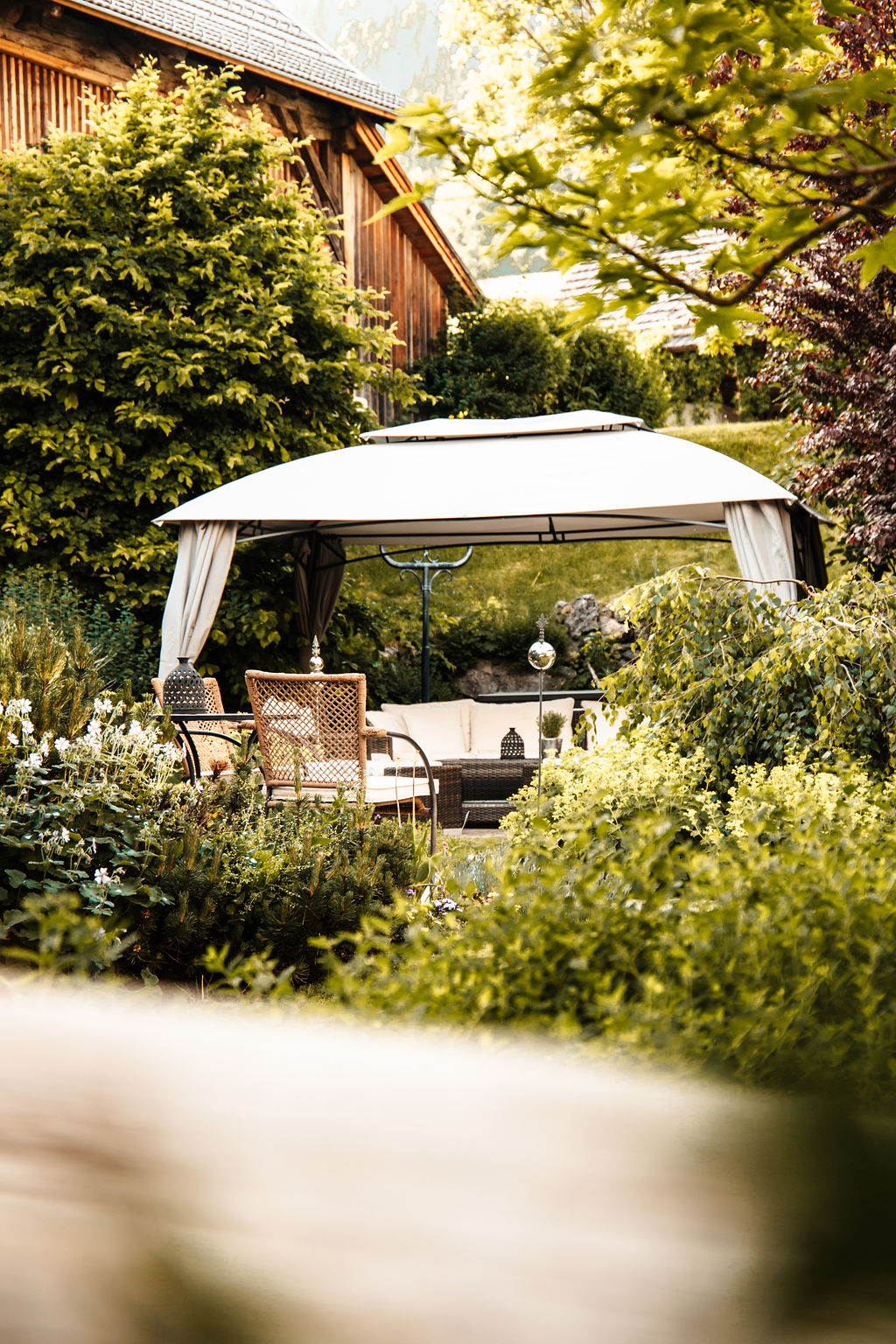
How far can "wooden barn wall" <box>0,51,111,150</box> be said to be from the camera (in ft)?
39.0

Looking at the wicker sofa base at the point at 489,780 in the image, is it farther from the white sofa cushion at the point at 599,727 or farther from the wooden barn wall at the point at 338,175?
the wooden barn wall at the point at 338,175

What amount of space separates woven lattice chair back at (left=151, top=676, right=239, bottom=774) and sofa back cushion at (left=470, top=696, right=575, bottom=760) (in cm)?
273

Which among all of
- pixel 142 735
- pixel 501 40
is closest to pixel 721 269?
pixel 142 735

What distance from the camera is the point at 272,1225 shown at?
0.76 m

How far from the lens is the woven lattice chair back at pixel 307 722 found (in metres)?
6.27

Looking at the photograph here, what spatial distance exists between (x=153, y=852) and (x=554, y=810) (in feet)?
4.50

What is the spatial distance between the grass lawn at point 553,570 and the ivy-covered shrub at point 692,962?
11.9 meters

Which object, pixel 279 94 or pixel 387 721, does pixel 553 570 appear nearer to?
pixel 387 721

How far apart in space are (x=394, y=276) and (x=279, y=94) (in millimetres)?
3065

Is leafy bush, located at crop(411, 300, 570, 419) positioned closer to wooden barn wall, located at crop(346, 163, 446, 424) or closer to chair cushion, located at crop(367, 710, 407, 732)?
wooden barn wall, located at crop(346, 163, 446, 424)

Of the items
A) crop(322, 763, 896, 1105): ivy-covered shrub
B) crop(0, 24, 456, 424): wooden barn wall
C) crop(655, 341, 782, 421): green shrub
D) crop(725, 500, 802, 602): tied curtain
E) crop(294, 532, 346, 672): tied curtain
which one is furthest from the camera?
crop(655, 341, 782, 421): green shrub

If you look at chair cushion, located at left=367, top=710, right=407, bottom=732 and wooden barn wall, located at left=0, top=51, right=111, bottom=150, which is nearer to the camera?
chair cushion, located at left=367, top=710, right=407, bottom=732

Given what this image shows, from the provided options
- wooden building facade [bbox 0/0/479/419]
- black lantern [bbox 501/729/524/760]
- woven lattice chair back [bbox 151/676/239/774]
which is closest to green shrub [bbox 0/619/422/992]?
woven lattice chair back [bbox 151/676/239/774]

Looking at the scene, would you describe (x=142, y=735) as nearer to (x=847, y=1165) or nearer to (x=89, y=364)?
(x=847, y=1165)
